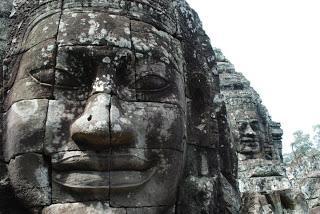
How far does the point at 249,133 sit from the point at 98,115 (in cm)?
905

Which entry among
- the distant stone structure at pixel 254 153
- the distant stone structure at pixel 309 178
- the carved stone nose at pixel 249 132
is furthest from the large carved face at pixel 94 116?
the carved stone nose at pixel 249 132

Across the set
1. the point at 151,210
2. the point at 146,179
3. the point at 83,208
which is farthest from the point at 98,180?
the point at 151,210

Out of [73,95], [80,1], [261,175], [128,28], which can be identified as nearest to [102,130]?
[73,95]

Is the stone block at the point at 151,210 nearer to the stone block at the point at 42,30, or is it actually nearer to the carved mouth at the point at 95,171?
the carved mouth at the point at 95,171

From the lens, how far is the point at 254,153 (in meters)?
11.3

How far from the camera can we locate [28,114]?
10.3 ft

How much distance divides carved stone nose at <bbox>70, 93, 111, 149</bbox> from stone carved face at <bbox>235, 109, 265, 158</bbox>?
28.1 feet

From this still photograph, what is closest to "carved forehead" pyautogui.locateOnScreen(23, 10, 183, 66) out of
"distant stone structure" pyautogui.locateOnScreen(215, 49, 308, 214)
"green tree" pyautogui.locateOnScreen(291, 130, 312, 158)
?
"distant stone structure" pyautogui.locateOnScreen(215, 49, 308, 214)

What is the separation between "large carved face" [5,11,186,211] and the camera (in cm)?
299

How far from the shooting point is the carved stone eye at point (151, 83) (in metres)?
3.30

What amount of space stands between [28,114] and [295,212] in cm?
634

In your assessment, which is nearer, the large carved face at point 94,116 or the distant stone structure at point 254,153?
the large carved face at point 94,116

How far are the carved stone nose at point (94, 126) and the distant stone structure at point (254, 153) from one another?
3.51 metres

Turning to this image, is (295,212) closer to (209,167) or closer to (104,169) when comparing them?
(209,167)
